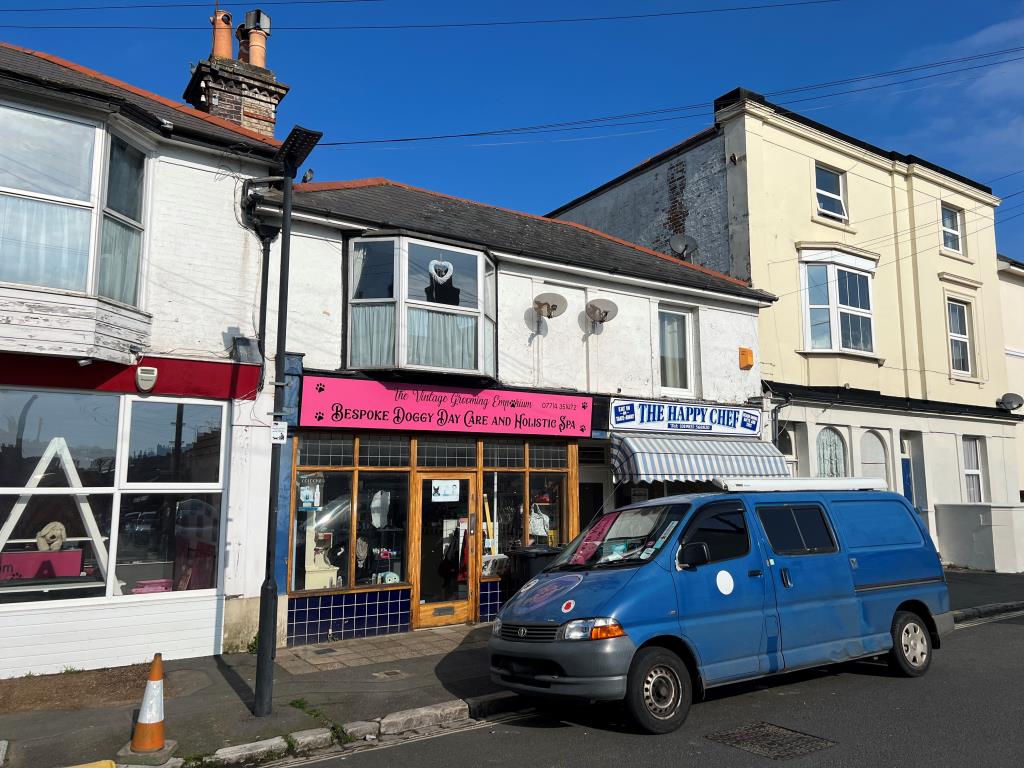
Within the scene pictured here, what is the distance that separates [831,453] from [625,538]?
11364 millimetres

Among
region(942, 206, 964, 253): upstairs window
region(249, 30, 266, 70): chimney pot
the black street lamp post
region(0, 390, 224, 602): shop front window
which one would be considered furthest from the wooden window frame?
region(942, 206, 964, 253): upstairs window

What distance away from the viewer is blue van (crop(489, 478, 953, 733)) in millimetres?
6227

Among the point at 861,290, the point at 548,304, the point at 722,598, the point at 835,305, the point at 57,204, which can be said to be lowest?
the point at 722,598

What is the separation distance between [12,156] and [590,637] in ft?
26.2

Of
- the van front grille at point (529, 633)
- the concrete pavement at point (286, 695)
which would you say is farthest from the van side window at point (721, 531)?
the concrete pavement at point (286, 695)

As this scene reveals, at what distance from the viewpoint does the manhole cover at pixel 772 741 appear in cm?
567

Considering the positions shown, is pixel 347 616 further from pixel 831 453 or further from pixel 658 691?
pixel 831 453

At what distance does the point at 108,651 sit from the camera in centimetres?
850

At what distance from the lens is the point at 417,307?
10883 millimetres

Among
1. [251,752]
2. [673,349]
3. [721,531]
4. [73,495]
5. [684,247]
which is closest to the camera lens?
[251,752]

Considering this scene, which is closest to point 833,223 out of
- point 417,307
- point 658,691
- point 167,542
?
point 417,307

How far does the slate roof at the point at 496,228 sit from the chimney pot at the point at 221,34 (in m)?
2.68

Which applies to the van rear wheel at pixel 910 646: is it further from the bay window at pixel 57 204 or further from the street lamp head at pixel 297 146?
the bay window at pixel 57 204

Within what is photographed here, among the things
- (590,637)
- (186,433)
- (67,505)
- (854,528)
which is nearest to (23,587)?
(67,505)
